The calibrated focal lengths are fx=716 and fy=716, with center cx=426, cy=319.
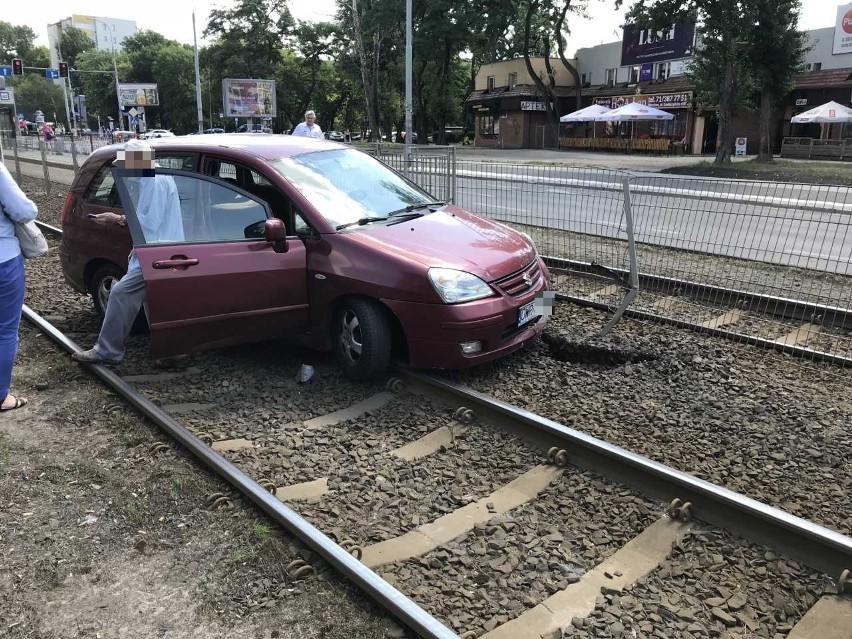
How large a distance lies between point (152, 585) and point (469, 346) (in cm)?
264

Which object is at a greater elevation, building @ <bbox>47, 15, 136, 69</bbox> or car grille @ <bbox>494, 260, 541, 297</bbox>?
building @ <bbox>47, 15, 136, 69</bbox>

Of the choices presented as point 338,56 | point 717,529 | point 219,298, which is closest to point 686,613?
point 717,529

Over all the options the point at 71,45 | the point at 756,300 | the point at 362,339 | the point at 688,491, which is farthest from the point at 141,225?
the point at 71,45

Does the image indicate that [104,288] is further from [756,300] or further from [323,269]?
[756,300]

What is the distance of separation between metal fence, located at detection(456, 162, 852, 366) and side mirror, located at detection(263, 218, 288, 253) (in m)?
3.14

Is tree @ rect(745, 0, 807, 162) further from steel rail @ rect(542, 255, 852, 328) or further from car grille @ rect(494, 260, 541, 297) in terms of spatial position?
car grille @ rect(494, 260, 541, 297)

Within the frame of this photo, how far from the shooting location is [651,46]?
48906 mm

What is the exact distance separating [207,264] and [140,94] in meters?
67.5

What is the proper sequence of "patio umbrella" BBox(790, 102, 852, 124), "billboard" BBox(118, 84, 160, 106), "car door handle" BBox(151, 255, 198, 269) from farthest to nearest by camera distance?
"billboard" BBox(118, 84, 160, 106)
"patio umbrella" BBox(790, 102, 852, 124)
"car door handle" BBox(151, 255, 198, 269)

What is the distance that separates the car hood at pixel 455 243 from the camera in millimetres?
5188

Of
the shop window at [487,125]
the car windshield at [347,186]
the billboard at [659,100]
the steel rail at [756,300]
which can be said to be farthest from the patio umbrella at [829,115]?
the car windshield at [347,186]

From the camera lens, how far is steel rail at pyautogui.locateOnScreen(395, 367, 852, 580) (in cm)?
321

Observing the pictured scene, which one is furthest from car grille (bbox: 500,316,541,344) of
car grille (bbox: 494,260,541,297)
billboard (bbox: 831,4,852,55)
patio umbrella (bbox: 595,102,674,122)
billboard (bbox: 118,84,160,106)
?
billboard (bbox: 118,84,160,106)

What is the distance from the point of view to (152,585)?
3.18 metres
